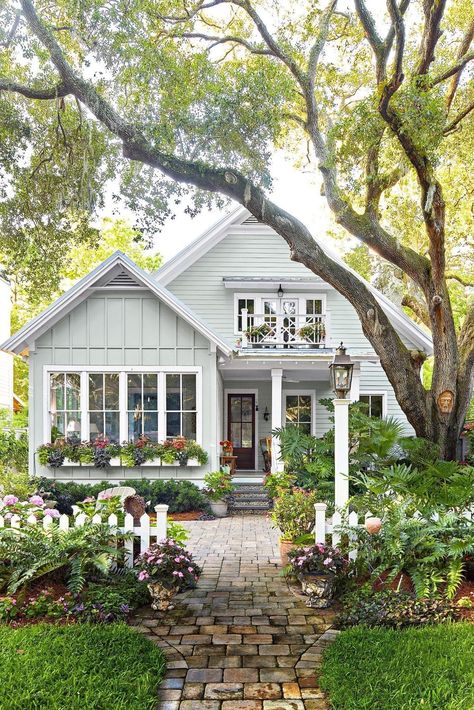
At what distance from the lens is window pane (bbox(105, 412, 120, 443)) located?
433 inches

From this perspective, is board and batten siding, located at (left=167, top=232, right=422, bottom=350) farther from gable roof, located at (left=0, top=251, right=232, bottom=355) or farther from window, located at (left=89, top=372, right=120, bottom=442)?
window, located at (left=89, top=372, right=120, bottom=442)

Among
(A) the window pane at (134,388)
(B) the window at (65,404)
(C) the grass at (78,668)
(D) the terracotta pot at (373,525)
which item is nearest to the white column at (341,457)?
(D) the terracotta pot at (373,525)

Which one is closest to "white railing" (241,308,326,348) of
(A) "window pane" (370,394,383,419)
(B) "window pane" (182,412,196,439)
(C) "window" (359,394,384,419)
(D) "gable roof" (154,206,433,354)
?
(D) "gable roof" (154,206,433,354)

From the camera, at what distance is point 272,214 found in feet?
24.6

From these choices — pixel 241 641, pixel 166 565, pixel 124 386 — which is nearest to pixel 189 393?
pixel 124 386

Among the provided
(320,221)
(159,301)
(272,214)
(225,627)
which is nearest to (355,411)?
(272,214)

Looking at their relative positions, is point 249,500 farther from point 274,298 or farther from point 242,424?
point 274,298

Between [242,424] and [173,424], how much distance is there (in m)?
3.60

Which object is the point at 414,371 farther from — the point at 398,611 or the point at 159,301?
the point at 159,301

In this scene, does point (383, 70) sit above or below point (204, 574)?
above

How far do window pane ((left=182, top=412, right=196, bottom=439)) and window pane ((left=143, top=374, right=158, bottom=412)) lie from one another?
2.15 ft

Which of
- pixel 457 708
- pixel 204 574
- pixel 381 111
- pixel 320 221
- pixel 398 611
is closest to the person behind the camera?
pixel 457 708

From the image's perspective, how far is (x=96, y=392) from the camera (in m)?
11.1

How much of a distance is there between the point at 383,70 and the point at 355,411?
5.42 meters
